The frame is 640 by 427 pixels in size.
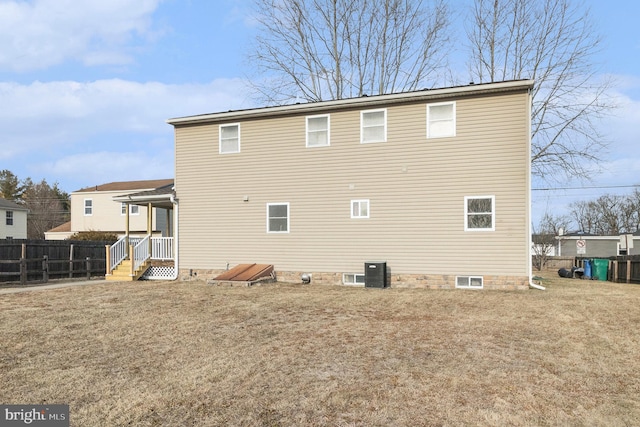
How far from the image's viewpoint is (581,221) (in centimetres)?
6138

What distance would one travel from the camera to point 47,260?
1695 centimetres

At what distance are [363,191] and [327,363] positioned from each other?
9111mm

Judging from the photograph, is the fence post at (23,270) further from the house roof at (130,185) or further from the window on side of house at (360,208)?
the house roof at (130,185)

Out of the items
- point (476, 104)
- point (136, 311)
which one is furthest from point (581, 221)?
point (136, 311)

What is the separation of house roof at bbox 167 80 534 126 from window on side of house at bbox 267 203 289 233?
319 centimetres

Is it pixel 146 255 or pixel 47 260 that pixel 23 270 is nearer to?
pixel 47 260

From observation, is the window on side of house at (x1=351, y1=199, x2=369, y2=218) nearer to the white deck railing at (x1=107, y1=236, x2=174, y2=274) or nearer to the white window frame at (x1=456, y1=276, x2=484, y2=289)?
the white window frame at (x1=456, y1=276, x2=484, y2=289)

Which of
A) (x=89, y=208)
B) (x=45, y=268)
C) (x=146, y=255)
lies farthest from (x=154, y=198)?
Answer: (x=89, y=208)

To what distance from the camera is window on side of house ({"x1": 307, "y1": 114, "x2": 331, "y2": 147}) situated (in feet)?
48.0

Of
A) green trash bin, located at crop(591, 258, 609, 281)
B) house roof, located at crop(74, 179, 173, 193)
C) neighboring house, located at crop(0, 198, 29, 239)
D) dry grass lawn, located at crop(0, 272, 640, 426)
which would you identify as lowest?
green trash bin, located at crop(591, 258, 609, 281)

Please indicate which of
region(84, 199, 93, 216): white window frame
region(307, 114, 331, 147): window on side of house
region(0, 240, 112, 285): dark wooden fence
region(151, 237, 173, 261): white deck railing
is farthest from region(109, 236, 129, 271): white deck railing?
region(84, 199, 93, 216): white window frame

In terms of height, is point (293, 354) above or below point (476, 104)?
below

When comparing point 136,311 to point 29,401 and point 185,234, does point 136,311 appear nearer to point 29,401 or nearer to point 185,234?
point 29,401

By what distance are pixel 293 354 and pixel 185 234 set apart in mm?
11477
